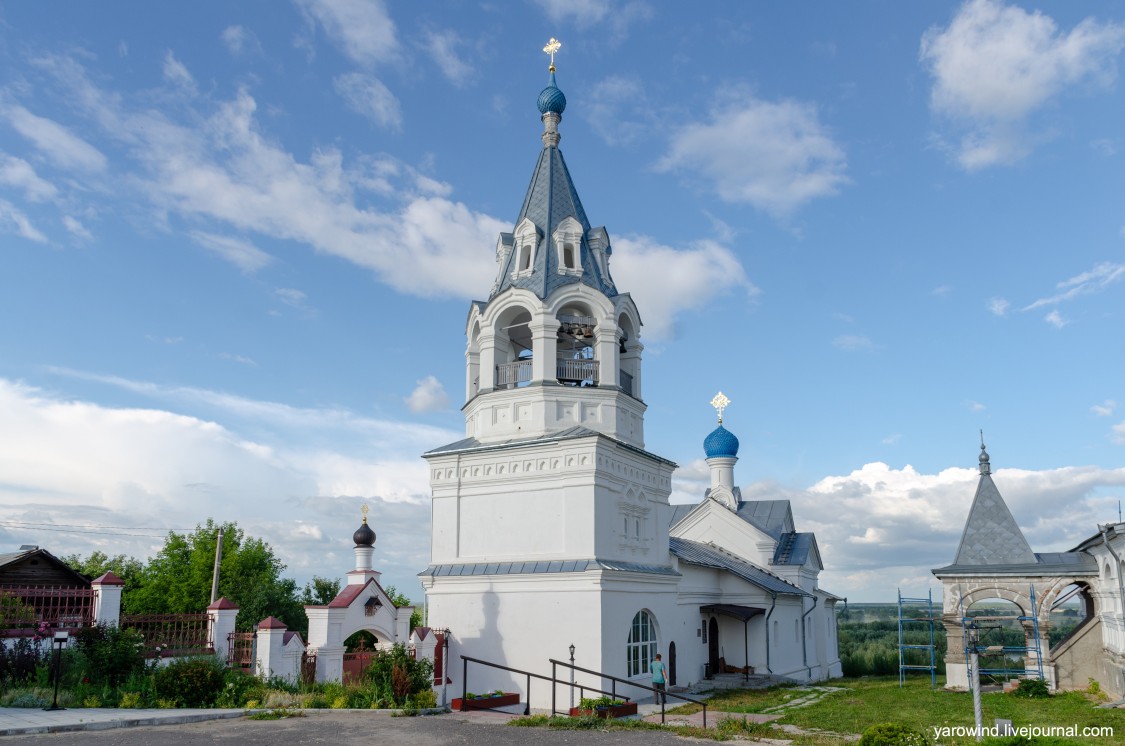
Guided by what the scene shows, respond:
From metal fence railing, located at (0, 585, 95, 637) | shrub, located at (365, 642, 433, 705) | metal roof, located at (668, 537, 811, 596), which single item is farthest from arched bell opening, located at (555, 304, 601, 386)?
metal fence railing, located at (0, 585, 95, 637)

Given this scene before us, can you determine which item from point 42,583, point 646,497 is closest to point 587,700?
point 646,497

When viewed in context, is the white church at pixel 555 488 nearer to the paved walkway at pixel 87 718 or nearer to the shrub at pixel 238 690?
the shrub at pixel 238 690

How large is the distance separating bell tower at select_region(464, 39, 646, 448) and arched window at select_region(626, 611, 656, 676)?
393 centimetres

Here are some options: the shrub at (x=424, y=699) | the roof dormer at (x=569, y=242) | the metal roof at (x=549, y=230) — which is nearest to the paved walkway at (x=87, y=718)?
the shrub at (x=424, y=699)

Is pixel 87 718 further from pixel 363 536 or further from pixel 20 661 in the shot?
pixel 363 536

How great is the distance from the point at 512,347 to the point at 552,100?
6.58m

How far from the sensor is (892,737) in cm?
917

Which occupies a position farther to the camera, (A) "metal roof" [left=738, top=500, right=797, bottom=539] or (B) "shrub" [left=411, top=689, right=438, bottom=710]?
(A) "metal roof" [left=738, top=500, right=797, bottom=539]

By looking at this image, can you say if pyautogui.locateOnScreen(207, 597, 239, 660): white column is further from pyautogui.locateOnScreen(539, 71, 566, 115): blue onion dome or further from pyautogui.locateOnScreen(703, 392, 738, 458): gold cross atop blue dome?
pyautogui.locateOnScreen(703, 392, 738, 458): gold cross atop blue dome

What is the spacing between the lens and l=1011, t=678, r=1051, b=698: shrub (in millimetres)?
18359

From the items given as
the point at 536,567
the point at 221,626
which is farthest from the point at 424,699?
the point at 221,626

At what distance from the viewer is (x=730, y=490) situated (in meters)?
33.0

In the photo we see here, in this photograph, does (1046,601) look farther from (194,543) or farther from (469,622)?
(194,543)

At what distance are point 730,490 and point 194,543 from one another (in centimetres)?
2222
